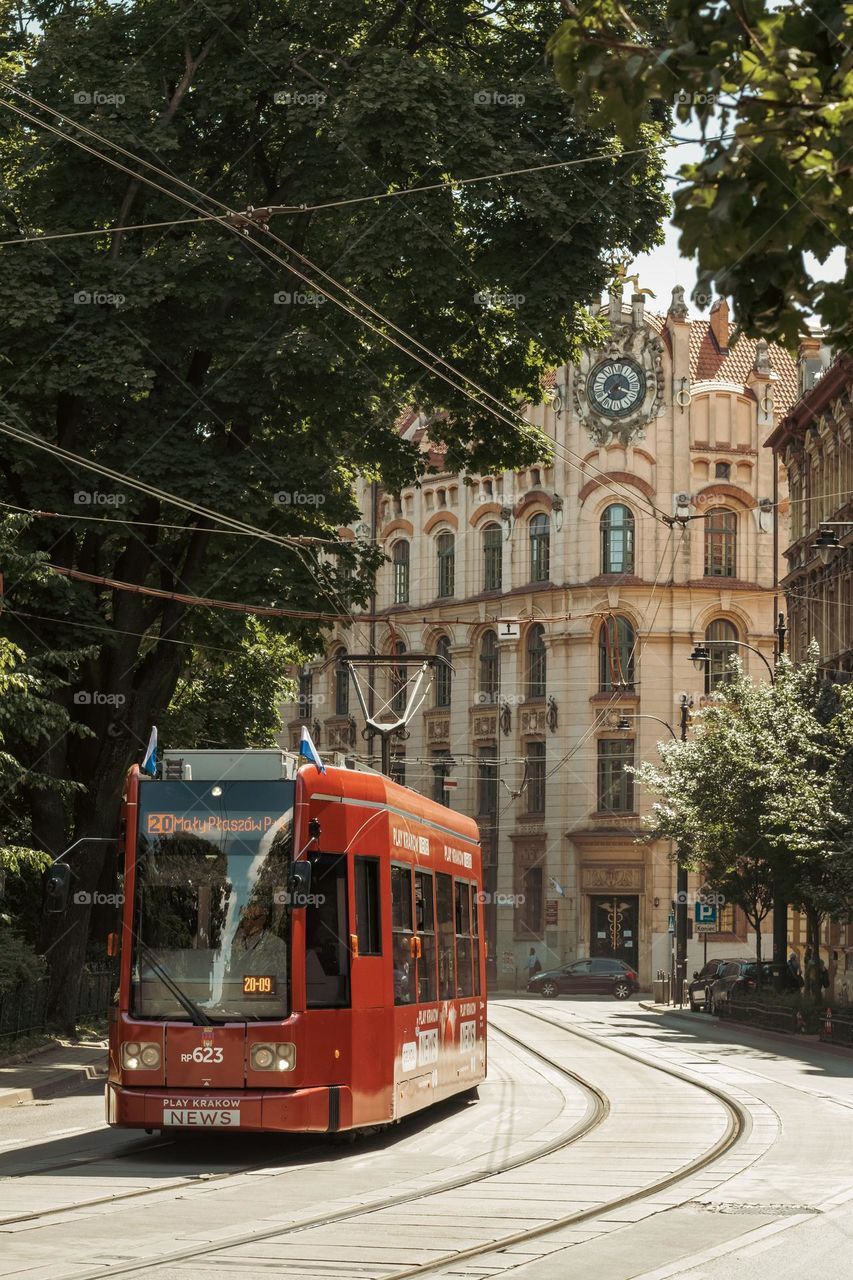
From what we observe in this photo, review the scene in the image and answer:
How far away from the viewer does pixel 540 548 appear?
70.8 m

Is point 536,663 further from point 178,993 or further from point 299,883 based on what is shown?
point 299,883

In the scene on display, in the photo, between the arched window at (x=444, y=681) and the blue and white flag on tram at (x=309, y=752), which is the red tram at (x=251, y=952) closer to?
the blue and white flag on tram at (x=309, y=752)

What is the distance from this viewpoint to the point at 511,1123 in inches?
727

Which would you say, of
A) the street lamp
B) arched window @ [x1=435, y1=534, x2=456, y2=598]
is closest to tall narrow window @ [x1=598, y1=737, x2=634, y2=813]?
the street lamp

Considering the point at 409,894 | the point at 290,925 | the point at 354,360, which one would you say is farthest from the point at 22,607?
the point at 290,925

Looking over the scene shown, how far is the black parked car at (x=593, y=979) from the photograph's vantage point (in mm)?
59250

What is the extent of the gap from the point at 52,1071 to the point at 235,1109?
414 inches

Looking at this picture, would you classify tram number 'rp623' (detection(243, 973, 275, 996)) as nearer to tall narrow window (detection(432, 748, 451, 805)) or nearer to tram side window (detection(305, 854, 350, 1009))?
tram side window (detection(305, 854, 350, 1009))

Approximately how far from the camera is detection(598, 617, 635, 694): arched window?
67.3 m

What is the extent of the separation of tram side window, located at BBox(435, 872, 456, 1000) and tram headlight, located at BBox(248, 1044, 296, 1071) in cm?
410

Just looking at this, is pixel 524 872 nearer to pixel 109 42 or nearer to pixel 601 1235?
pixel 109 42

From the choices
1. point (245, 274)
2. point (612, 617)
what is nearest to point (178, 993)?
point (245, 274)

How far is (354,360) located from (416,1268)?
2025 cm

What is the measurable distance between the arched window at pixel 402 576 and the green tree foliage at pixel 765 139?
231 ft
